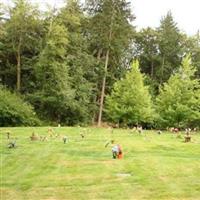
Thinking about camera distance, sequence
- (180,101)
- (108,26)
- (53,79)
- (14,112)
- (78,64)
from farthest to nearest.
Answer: (108,26) < (78,64) < (180,101) < (53,79) < (14,112)

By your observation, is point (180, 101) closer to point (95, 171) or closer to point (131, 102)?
point (131, 102)

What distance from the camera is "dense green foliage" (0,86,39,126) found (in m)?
43.4

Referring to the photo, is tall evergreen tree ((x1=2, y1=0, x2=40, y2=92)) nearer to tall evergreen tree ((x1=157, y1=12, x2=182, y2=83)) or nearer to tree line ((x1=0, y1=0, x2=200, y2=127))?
tree line ((x1=0, y1=0, x2=200, y2=127))

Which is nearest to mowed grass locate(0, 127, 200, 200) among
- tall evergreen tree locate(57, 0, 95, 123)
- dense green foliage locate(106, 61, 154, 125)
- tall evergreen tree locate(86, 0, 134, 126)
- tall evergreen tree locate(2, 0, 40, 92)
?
dense green foliage locate(106, 61, 154, 125)

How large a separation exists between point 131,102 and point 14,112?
42.8 feet

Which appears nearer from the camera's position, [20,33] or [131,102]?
[131,102]

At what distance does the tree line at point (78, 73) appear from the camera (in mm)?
48969

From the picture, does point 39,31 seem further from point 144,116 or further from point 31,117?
point 144,116

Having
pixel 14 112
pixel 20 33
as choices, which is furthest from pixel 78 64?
pixel 14 112

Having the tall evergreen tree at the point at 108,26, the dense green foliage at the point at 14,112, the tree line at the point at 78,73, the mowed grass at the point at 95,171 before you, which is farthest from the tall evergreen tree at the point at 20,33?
the mowed grass at the point at 95,171

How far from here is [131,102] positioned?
49.4 meters

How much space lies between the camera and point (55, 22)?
171 ft

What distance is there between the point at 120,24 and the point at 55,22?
8937mm

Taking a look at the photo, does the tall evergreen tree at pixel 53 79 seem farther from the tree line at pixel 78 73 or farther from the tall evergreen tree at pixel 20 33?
the tall evergreen tree at pixel 20 33
